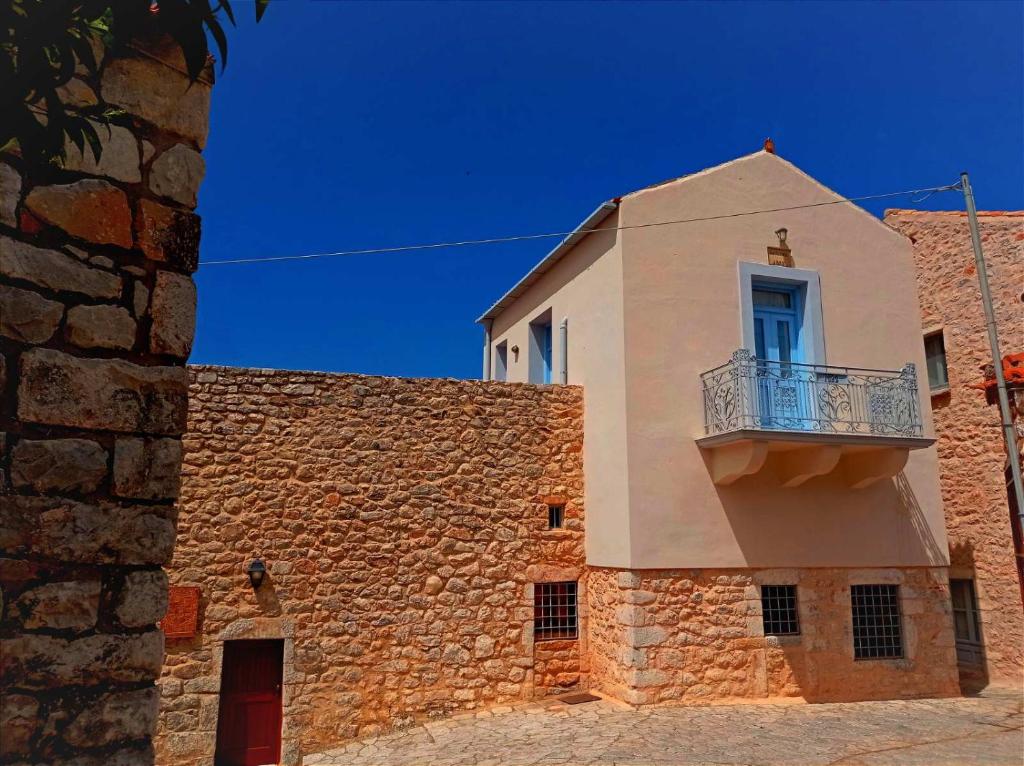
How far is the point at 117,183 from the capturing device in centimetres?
258

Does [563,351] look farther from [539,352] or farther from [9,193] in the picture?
[9,193]

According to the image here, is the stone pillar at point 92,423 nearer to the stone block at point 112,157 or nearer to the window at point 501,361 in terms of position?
the stone block at point 112,157

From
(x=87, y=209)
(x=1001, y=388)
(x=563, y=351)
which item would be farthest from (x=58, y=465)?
(x=1001, y=388)

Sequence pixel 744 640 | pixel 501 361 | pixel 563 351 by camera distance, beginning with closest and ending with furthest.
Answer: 1. pixel 744 640
2. pixel 563 351
3. pixel 501 361

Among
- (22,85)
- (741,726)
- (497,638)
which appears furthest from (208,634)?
(22,85)

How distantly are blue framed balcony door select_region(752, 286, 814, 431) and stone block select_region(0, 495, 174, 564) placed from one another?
7.31 m

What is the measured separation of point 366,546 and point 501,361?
5800 mm

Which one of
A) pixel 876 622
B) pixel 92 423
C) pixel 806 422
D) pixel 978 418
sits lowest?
pixel 876 622

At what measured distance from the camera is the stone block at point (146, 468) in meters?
2.44

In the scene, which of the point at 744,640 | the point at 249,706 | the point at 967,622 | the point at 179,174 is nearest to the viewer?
the point at 179,174

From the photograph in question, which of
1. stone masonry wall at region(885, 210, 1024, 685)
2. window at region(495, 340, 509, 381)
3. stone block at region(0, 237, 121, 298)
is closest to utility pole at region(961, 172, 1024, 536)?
stone masonry wall at region(885, 210, 1024, 685)

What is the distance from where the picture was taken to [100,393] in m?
2.43

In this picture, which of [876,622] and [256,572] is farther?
[876,622]

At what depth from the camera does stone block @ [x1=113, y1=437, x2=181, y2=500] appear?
2.44 metres
